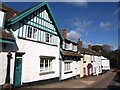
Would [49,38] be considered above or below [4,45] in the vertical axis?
above

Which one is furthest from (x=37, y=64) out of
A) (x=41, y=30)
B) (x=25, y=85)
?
(x=41, y=30)

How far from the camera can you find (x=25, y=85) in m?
13.1

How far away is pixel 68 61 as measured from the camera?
21.6m

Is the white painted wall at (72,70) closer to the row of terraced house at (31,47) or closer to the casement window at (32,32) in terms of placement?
the row of terraced house at (31,47)

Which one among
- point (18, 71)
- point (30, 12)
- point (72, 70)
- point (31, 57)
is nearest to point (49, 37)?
point (31, 57)

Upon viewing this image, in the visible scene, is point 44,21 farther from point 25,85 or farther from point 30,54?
point 25,85

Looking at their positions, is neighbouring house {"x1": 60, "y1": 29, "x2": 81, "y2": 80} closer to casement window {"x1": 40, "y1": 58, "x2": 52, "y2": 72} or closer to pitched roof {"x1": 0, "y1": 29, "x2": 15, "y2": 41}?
casement window {"x1": 40, "y1": 58, "x2": 52, "y2": 72}

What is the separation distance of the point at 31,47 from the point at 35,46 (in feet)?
2.09

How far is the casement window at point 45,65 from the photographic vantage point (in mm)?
A: 15776

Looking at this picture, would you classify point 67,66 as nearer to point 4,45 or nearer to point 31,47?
point 31,47

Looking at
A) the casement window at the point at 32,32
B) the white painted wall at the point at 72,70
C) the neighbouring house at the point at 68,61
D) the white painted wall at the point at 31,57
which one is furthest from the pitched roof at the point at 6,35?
the white painted wall at the point at 72,70

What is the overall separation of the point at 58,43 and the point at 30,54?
5.94 metres

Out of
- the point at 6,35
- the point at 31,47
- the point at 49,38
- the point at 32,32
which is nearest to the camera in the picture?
the point at 6,35

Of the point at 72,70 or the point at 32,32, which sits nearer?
the point at 32,32
